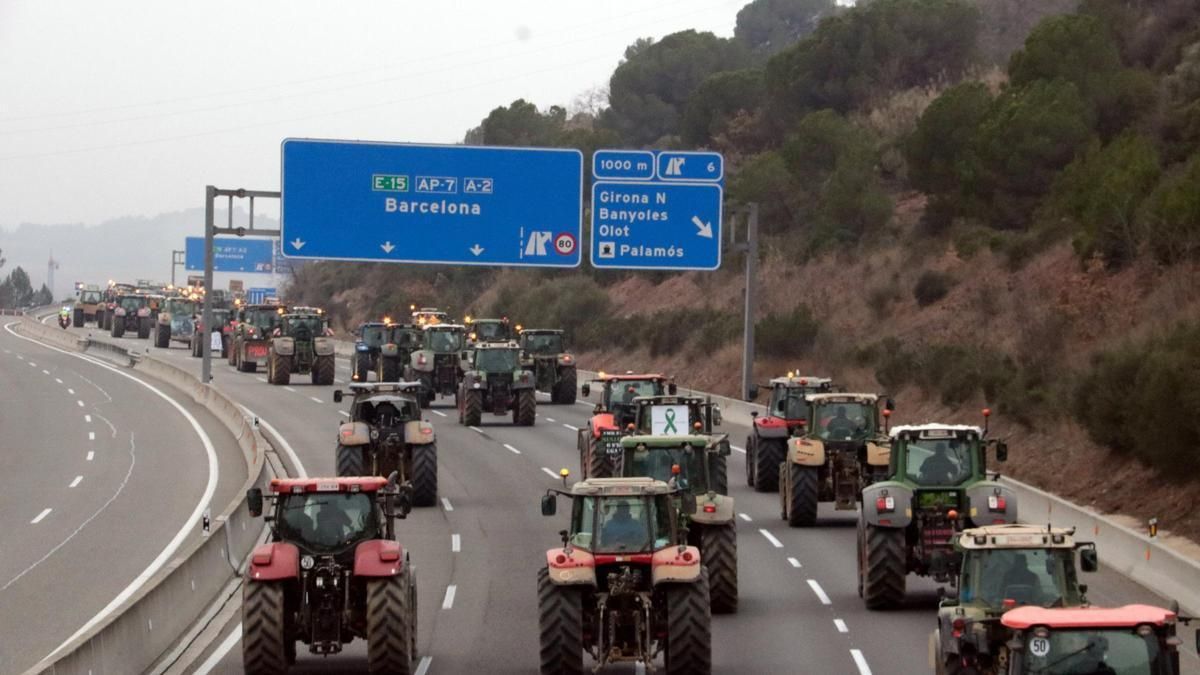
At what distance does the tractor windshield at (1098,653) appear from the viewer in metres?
12.0

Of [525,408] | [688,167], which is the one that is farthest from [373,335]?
[688,167]

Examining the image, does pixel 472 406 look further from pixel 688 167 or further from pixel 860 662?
pixel 860 662

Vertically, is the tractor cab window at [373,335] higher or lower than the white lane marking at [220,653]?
higher

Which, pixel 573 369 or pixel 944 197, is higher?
pixel 944 197

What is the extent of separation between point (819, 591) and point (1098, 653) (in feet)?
40.1

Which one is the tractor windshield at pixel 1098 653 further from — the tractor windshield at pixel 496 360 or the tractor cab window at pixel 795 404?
the tractor windshield at pixel 496 360

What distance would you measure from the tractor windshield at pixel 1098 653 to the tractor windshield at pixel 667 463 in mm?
10957

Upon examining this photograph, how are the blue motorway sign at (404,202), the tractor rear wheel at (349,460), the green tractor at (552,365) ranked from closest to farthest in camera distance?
the tractor rear wheel at (349,460)
the blue motorway sign at (404,202)
the green tractor at (552,365)

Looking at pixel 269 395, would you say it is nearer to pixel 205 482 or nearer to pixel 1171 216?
pixel 205 482

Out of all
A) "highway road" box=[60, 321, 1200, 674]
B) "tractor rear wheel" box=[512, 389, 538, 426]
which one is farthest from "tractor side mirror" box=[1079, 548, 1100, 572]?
"tractor rear wheel" box=[512, 389, 538, 426]

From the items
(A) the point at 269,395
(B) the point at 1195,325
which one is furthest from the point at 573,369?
(B) the point at 1195,325

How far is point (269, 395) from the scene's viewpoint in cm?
6275

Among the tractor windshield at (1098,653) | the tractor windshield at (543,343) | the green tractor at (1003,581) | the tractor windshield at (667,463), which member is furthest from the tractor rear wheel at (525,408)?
the tractor windshield at (1098,653)

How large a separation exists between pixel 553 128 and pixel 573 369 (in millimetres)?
32556
